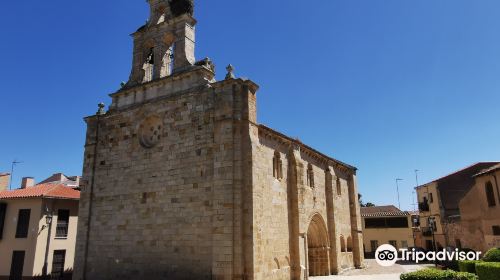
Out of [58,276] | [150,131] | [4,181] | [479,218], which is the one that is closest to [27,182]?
[4,181]

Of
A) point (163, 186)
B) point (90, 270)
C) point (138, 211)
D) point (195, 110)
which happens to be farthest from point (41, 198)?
point (195, 110)

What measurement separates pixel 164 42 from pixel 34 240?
577 inches

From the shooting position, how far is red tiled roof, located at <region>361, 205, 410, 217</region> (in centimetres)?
4335

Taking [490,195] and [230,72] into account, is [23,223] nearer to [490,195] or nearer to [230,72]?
[230,72]

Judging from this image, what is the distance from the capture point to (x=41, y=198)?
907 inches

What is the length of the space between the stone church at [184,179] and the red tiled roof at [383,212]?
24.6m

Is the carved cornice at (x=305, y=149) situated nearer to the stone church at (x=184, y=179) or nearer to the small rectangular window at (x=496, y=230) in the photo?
the stone church at (x=184, y=179)

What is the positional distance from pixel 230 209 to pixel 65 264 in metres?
15.8

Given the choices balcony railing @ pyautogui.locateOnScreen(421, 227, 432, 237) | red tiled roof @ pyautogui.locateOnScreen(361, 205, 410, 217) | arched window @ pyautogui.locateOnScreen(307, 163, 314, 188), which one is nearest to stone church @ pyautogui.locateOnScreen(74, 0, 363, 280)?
arched window @ pyautogui.locateOnScreen(307, 163, 314, 188)

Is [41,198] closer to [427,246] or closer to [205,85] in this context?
[205,85]

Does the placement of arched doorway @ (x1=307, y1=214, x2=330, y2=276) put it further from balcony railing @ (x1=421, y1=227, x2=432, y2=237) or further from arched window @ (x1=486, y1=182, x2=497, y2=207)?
balcony railing @ (x1=421, y1=227, x2=432, y2=237)

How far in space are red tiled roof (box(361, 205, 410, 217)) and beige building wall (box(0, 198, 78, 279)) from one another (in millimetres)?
32658

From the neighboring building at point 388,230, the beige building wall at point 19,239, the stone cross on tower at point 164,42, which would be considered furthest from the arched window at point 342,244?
the neighboring building at point 388,230

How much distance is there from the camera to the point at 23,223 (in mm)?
23406
